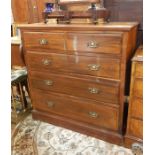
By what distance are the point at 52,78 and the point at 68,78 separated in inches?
7.7

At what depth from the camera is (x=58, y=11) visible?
5.82 feet

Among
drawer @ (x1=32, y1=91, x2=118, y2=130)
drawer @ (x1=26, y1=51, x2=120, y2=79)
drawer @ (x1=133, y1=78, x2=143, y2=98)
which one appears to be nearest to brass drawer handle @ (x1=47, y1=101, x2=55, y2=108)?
drawer @ (x1=32, y1=91, x2=118, y2=130)

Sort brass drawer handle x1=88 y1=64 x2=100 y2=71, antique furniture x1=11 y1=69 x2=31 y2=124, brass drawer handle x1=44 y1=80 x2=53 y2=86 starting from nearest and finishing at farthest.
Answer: brass drawer handle x1=88 y1=64 x2=100 y2=71 < brass drawer handle x1=44 y1=80 x2=53 y2=86 < antique furniture x1=11 y1=69 x2=31 y2=124

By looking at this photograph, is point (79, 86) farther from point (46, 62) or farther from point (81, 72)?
point (46, 62)

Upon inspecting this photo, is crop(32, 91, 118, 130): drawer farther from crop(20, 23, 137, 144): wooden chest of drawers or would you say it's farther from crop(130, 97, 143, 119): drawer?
crop(130, 97, 143, 119): drawer

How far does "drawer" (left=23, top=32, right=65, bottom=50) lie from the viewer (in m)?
1.69

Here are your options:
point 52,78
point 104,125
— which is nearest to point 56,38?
point 52,78

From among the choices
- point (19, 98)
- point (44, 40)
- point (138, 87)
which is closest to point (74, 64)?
point (44, 40)

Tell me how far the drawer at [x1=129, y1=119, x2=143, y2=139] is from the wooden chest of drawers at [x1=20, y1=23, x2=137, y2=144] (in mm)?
95

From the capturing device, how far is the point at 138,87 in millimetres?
1502

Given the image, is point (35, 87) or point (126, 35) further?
point (35, 87)

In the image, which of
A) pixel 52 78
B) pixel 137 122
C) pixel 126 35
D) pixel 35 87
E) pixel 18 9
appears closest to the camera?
pixel 126 35

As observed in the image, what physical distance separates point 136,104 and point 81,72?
55 cm
